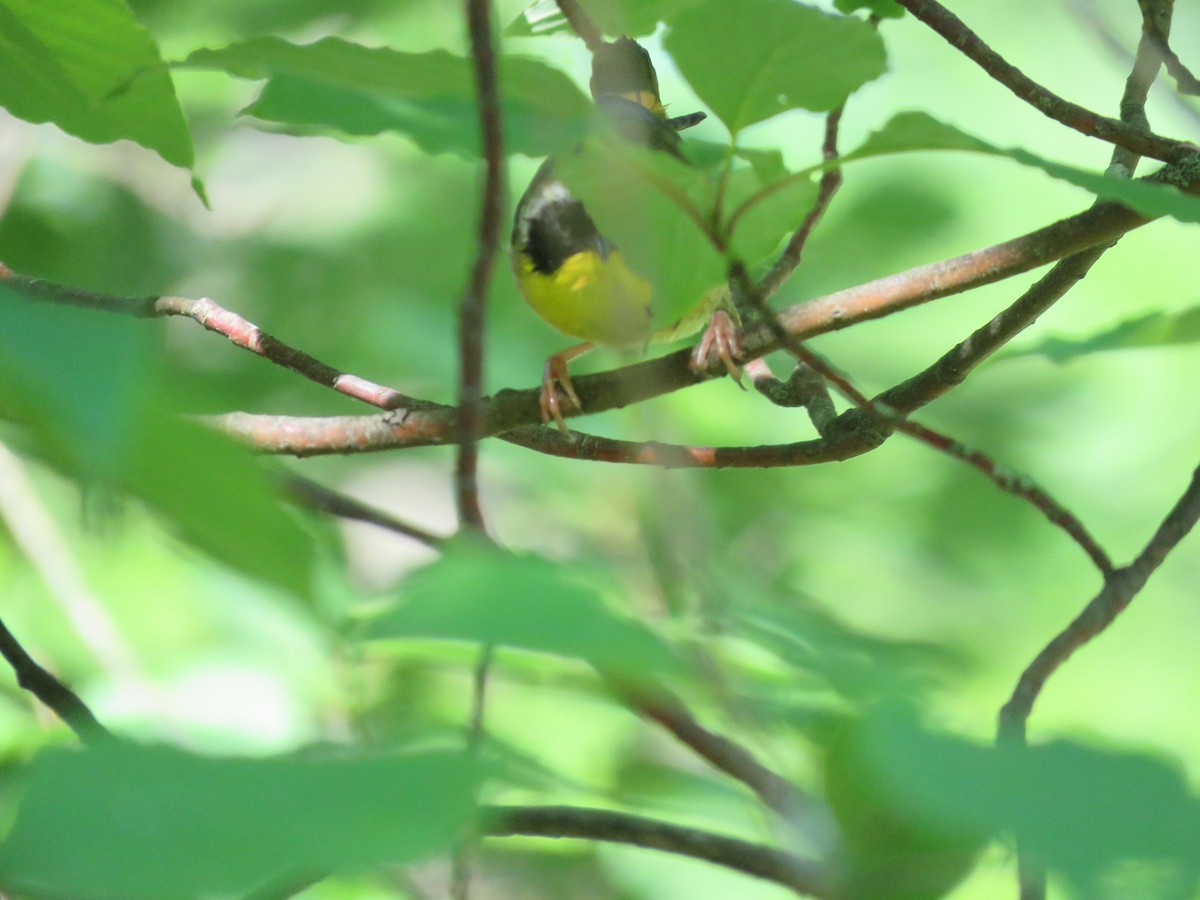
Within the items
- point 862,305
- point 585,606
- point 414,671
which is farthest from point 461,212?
Answer: point 585,606

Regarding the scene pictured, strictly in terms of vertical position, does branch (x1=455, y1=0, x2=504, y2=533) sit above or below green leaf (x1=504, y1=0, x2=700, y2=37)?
below

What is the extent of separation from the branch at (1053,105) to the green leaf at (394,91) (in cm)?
33

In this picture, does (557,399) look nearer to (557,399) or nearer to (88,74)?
(557,399)

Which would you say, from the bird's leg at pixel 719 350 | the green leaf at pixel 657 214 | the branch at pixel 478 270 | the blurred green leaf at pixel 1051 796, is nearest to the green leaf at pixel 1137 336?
the bird's leg at pixel 719 350

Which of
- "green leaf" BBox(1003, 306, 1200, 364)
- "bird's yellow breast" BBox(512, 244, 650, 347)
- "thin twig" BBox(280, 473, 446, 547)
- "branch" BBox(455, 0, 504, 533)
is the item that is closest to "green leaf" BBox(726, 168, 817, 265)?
"branch" BBox(455, 0, 504, 533)

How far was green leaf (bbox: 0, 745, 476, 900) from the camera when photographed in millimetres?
232

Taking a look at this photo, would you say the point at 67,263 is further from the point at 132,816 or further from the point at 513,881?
the point at 132,816

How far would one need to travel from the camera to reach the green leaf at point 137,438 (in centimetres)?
24

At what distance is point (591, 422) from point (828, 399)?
314 mm

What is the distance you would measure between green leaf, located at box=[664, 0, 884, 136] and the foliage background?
0.69m

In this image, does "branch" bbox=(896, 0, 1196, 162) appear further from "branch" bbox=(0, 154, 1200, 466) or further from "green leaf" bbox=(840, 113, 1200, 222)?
"green leaf" bbox=(840, 113, 1200, 222)

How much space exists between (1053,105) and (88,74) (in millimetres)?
536

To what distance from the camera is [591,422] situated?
3.97ft

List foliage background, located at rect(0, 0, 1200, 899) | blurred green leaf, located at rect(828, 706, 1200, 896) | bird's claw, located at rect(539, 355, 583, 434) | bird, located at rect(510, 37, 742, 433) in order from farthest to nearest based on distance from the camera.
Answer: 1. foliage background, located at rect(0, 0, 1200, 899)
2. bird, located at rect(510, 37, 742, 433)
3. bird's claw, located at rect(539, 355, 583, 434)
4. blurred green leaf, located at rect(828, 706, 1200, 896)
